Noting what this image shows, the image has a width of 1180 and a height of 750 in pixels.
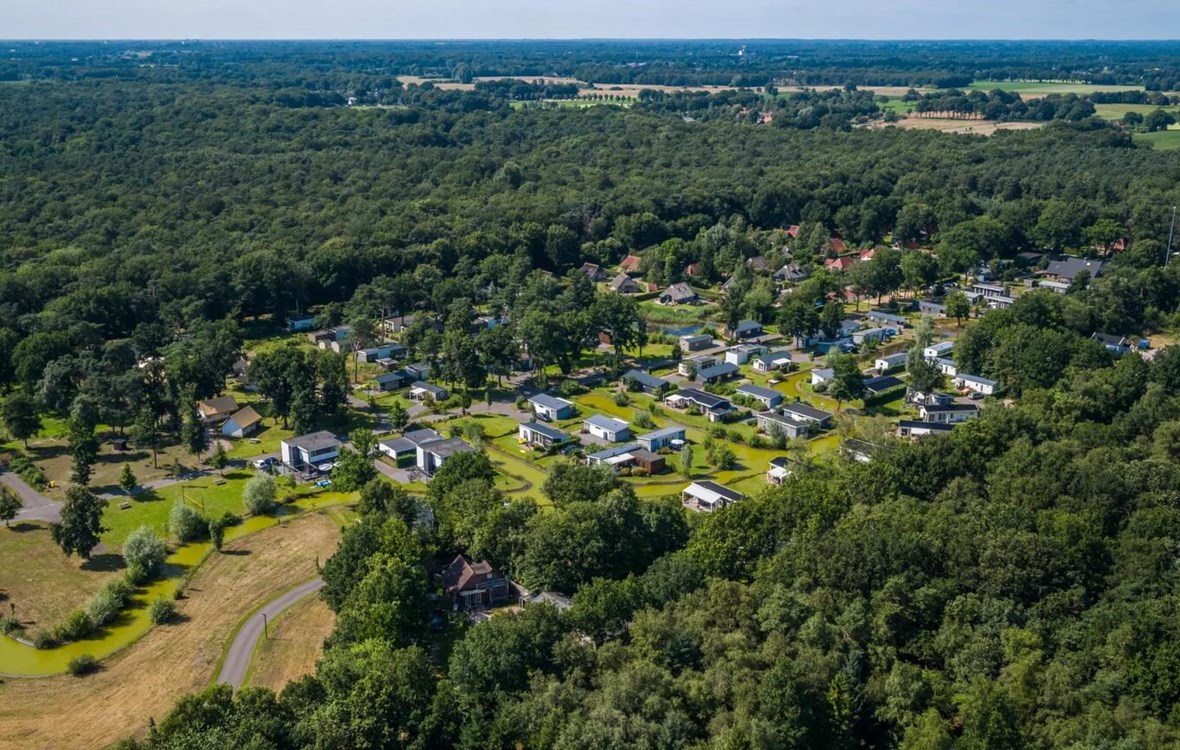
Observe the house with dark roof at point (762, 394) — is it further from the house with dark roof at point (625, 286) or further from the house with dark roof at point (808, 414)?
the house with dark roof at point (625, 286)

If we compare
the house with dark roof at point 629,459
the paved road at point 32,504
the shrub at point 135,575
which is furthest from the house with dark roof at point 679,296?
the shrub at point 135,575

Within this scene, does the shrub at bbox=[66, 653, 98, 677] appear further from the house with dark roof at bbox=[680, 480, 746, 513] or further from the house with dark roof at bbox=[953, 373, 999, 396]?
the house with dark roof at bbox=[953, 373, 999, 396]

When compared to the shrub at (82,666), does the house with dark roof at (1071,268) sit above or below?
above

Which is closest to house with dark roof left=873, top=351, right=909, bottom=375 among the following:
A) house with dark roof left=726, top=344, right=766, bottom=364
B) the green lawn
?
house with dark roof left=726, top=344, right=766, bottom=364

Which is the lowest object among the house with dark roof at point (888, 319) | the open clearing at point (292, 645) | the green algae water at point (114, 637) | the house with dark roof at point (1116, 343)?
the green algae water at point (114, 637)

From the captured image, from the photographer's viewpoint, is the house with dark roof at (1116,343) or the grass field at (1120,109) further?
the grass field at (1120,109)

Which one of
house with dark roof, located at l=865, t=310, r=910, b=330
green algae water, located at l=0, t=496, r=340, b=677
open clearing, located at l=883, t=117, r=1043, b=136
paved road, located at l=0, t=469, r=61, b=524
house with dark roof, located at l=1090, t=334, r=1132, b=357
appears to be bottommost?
green algae water, located at l=0, t=496, r=340, b=677

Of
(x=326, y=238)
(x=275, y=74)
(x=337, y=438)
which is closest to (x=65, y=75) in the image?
(x=275, y=74)

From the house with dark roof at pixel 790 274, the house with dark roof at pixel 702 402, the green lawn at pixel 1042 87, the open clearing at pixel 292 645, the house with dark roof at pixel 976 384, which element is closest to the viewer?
the open clearing at pixel 292 645
